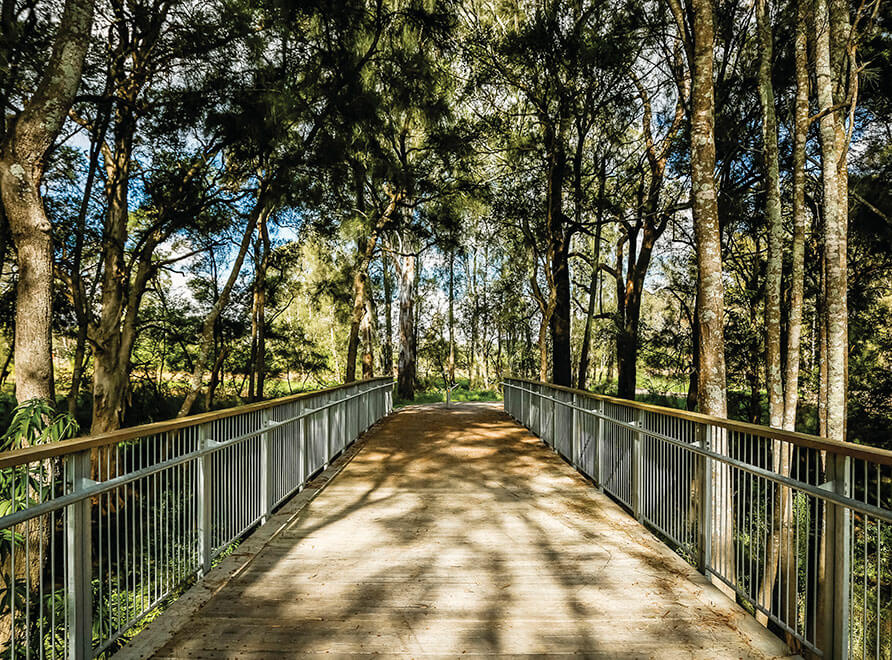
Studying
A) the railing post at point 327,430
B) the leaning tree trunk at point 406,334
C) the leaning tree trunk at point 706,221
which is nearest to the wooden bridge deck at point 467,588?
the railing post at point 327,430

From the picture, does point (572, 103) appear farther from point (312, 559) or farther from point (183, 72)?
point (312, 559)

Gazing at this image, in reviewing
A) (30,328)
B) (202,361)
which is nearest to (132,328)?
(202,361)

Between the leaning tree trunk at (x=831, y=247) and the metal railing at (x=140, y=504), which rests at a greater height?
the leaning tree trunk at (x=831, y=247)

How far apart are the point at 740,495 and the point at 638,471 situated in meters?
1.70

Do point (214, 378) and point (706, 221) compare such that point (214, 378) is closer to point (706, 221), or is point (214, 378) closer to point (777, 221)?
point (706, 221)

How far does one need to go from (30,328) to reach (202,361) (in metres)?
5.62

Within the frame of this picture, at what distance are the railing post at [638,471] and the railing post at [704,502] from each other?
1180 millimetres

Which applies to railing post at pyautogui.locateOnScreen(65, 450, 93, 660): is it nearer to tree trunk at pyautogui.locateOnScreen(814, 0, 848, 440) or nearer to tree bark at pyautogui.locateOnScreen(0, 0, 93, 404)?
tree bark at pyautogui.locateOnScreen(0, 0, 93, 404)

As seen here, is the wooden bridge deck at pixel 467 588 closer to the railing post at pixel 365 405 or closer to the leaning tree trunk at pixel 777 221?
the leaning tree trunk at pixel 777 221

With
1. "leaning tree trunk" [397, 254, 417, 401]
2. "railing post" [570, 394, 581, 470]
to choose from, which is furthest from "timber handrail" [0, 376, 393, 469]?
"leaning tree trunk" [397, 254, 417, 401]

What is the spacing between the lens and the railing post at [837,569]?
2414 millimetres

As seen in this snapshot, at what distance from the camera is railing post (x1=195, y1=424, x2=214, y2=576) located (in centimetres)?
375

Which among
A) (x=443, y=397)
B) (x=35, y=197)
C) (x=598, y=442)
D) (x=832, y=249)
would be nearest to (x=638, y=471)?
(x=598, y=442)

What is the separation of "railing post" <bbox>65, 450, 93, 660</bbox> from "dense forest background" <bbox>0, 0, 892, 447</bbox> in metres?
3.63
